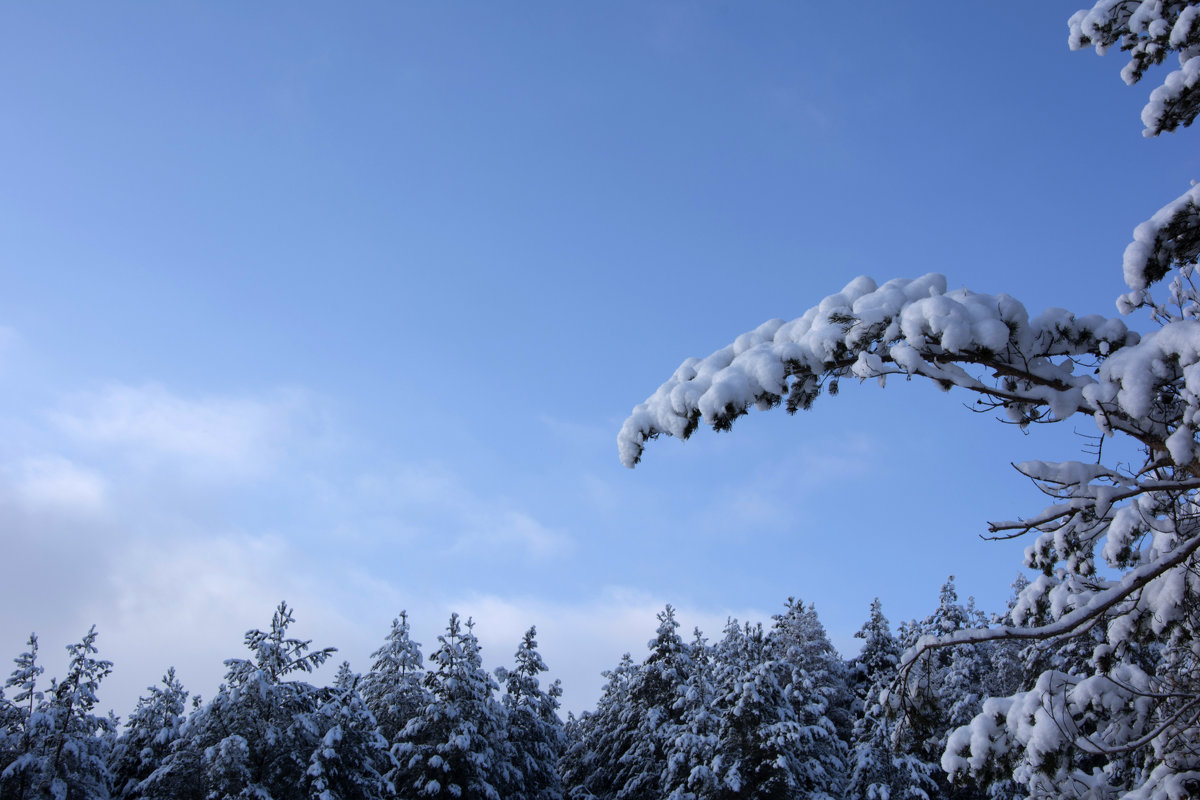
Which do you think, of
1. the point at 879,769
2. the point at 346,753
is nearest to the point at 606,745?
the point at 879,769

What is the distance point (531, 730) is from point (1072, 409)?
28903 mm

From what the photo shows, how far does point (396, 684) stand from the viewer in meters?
31.5

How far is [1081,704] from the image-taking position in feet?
20.1

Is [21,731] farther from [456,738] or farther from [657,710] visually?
[657,710]

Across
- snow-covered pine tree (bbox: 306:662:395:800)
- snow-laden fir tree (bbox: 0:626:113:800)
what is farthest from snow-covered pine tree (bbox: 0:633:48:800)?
snow-covered pine tree (bbox: 306:662:395:800)

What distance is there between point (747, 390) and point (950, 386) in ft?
4.06

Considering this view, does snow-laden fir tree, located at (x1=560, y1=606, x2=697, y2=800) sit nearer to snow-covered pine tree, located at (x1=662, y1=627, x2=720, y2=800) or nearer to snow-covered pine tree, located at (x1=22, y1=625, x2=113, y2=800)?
snow-covered pine tree, located at (x1=662, y1=627, x2=720, y2=800)

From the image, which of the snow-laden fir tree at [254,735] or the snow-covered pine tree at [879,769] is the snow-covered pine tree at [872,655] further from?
the snow-laden fir tree at [254,735]

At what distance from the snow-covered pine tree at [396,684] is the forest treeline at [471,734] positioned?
0.06m

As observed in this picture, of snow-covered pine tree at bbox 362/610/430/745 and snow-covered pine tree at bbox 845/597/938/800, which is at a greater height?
snow-covered pine tree at bbox 362/610/430/745

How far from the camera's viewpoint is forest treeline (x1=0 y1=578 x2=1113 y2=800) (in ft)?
73.6

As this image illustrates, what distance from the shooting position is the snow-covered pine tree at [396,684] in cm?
2995

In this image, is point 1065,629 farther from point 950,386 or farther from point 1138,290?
point 1138,290

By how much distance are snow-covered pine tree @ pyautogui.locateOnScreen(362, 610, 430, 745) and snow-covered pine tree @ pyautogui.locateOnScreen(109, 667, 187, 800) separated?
6816 millimetres
